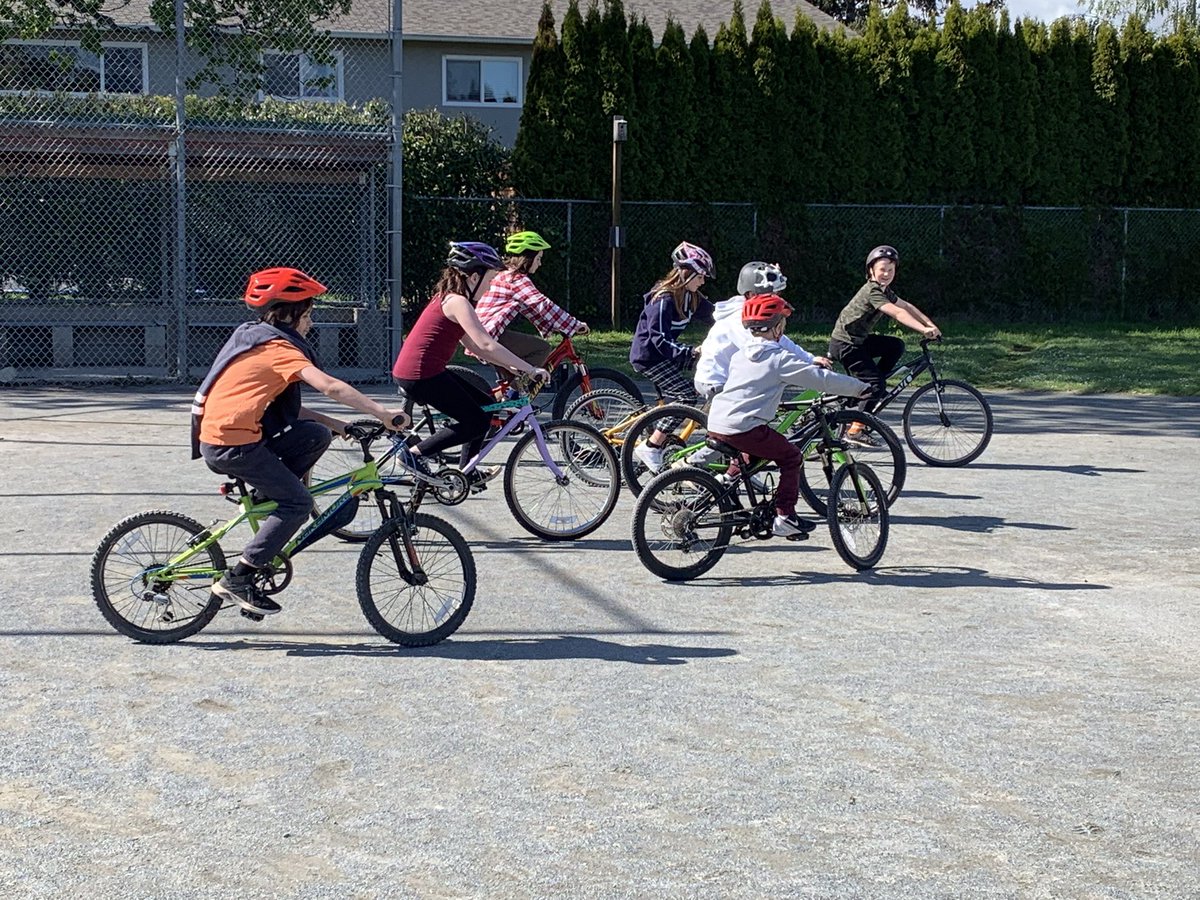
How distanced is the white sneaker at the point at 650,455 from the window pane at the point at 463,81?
25864 millimetres

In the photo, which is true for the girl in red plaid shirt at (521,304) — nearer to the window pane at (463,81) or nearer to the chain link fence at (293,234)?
the chain link fence at (293,234)

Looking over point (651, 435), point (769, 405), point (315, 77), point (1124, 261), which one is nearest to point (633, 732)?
point (769, 405)

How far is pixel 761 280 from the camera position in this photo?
1028 cm

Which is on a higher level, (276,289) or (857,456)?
(276,289)

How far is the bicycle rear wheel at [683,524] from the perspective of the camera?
838 centimetres

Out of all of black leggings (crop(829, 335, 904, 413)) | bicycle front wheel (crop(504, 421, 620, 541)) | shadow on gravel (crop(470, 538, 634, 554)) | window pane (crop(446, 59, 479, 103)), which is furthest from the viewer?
window pane (crop(446, 59, 479, 103))

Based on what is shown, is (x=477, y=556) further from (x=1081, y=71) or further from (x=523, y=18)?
(x=523, y=18)

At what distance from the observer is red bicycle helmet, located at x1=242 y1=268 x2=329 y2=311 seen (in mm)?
6992

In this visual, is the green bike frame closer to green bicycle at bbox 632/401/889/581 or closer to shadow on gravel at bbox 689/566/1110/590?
green bicycle at bbox 632/401/889/581

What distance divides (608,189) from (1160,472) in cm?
1390

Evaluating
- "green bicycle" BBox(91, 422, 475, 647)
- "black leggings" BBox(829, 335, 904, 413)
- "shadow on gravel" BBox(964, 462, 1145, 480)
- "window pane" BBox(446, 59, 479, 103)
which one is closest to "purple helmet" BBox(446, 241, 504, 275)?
"green bicycle" BBox(91, 422, 475, 647)

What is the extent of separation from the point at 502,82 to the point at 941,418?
24.4m

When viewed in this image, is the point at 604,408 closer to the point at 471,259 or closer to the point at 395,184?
the point at 471,259

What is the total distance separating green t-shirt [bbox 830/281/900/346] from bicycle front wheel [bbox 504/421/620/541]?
3114mm
